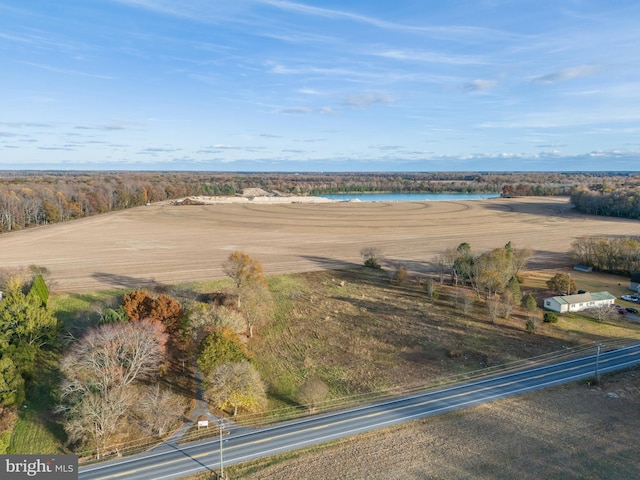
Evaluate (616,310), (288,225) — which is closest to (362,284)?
(616,310)

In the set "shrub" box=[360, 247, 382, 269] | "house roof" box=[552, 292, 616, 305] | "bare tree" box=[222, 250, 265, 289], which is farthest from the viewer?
"shrub" box=[360, 247, 382, 269]

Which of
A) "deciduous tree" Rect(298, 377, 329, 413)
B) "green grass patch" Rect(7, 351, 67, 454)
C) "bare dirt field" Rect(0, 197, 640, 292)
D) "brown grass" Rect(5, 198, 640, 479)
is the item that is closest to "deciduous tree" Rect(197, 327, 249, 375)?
"brown grass" Rect(5, 198, 640, 479)

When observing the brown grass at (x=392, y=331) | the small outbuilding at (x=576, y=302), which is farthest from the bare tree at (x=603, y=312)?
the brown grass at (x=392, y=331)

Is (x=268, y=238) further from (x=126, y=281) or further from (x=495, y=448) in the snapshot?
(x=495, y=448)

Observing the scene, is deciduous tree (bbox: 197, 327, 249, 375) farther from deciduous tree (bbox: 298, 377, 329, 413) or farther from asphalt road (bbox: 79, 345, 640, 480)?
asphalt road (bbox: 79, 345, 640, 480)

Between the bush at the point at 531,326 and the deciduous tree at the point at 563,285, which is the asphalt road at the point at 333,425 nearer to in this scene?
the bush at the point at 531,326

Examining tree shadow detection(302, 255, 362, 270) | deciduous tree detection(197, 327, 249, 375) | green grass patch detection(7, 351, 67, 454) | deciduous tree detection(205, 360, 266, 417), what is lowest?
green grass patch detection(7, 351, 67, 454)

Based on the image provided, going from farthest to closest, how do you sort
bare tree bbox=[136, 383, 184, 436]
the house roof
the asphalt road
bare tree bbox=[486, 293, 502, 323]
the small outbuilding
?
the house roof, the small outbuilding, bare tree bbox=[486, 293, 502, 323], bare tree bbox=[136, 383, 184, 436], the asphalt road
